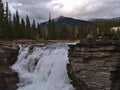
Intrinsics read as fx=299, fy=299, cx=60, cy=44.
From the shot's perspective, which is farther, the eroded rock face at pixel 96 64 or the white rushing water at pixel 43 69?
the white rushing water at pixel 43 69

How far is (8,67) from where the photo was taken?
141ft

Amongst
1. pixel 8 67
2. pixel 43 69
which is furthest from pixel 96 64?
pixel 8 67

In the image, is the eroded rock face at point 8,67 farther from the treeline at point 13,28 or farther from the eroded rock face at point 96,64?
the treeline at point 13,28

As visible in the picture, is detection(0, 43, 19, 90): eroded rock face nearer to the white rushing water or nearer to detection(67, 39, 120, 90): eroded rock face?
the white rushing water

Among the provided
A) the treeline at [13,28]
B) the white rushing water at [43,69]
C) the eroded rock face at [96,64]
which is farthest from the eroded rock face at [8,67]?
the treeline at [13,28]

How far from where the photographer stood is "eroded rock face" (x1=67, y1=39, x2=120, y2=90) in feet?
88.1

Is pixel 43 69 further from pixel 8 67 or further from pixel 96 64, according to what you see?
pixel 96 64

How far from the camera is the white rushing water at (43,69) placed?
34094mm

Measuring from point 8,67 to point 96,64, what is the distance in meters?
18.4

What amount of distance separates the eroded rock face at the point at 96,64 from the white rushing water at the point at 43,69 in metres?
2.55

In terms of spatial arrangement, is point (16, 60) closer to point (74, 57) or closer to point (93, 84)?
point (74, 57)

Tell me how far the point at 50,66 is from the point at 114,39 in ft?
38.9

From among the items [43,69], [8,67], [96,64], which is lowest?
[8,67]

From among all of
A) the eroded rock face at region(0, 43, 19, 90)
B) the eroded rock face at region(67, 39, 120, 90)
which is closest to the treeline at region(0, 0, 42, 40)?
the eroded rock face at region(0, 43, 19, 90)
